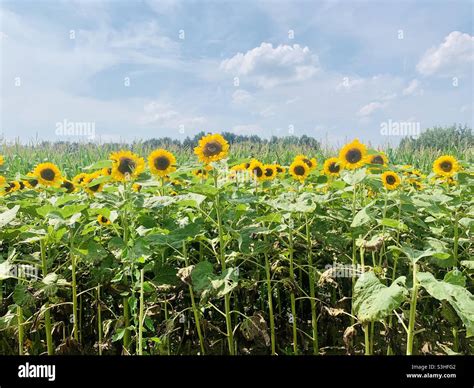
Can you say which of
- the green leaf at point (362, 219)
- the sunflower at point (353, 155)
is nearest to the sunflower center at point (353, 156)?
the sunflower at point (353, 155)

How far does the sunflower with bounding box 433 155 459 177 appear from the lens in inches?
123

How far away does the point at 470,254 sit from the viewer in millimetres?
2574

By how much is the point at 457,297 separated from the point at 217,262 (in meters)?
1.23

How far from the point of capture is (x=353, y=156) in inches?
116

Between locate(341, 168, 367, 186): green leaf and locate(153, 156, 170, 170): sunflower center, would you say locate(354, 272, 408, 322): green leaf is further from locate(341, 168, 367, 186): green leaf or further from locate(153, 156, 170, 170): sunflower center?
locate(153, 156, 170, 170): sunflower center

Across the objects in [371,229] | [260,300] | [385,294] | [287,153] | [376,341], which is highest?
[287,153]

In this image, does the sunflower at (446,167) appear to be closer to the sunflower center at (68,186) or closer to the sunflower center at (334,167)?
the sunflower center at (334,167)

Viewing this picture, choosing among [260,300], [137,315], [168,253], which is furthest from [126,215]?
[260,300]

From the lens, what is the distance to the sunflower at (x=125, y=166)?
7.89 ft

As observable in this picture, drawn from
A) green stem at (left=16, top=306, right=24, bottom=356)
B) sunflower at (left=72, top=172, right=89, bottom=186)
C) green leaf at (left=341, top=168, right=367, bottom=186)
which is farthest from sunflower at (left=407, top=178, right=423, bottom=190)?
green stem at (left=16, top=306, right=24, bottom=356)

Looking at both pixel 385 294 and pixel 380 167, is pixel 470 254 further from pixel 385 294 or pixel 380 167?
pixel 385 294

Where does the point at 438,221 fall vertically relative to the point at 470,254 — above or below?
above
